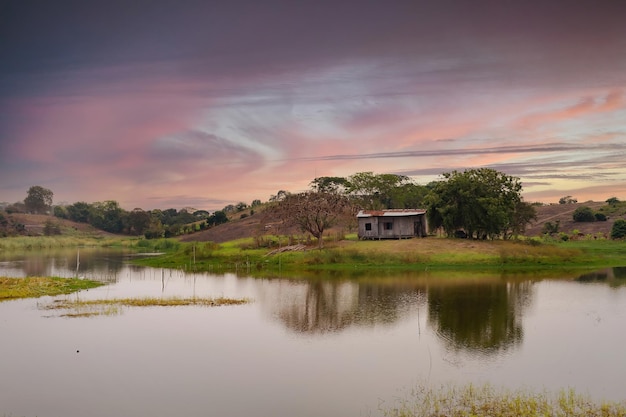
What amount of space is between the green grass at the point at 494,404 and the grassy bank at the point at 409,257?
135ft

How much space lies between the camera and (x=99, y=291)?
47750 millimetres

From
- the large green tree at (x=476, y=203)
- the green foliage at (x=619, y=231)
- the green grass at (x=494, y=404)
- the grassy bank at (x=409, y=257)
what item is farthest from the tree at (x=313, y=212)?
the green grass at (x=494, y=404)

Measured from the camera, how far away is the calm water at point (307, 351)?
20.5 metres

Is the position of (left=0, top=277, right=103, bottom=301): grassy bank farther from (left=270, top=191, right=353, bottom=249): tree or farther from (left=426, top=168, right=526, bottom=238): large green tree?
(left=426, top=168, right=526, bottom=238): large green tree

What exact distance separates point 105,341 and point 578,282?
1537 inches

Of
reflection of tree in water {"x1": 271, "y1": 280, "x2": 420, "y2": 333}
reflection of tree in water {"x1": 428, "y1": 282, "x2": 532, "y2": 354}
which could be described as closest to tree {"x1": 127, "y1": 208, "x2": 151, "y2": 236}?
reflection of tree in water {"x1": 271, "y1": 280, "x2": 420, "y2": 333}

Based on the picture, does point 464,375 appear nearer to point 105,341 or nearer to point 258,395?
point 258,395

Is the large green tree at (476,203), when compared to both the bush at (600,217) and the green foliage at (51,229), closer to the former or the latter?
the bush at (600,217)

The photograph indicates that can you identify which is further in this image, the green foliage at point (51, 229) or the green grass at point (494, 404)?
the green foliage at point (51, 229)

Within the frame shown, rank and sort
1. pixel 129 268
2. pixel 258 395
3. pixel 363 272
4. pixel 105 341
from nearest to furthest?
pixel 258 395, pixel 105 341, pixel 363 272, pixel 129 268

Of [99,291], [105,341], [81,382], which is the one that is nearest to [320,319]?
[105,341]

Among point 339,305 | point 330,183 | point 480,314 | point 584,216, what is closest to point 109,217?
point 330,183

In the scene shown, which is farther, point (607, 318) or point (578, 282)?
point (578, 282)

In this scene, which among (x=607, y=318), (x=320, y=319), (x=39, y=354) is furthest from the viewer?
(x=320, y=319)
